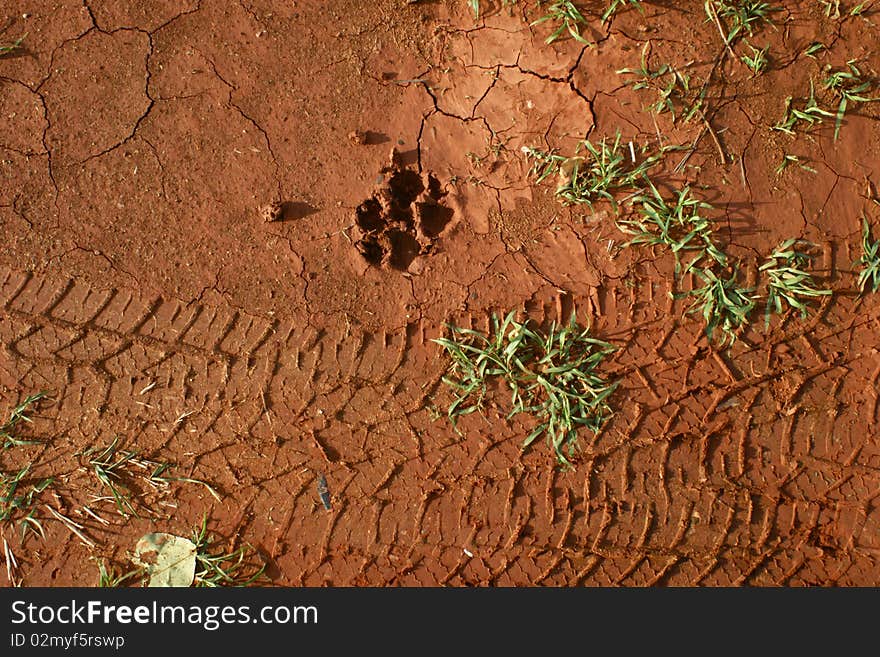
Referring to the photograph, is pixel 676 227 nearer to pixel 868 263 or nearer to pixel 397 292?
pixel 868 263

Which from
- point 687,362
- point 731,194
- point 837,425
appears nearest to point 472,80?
point 731,194

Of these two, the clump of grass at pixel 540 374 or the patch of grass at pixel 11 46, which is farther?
the patch of grass at pixel 11 46

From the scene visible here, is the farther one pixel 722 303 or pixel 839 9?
pixel 839 9

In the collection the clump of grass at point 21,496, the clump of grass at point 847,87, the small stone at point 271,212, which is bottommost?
the clump of grass at point 21,496

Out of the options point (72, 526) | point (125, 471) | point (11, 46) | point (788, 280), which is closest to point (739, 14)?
point (788, 280)

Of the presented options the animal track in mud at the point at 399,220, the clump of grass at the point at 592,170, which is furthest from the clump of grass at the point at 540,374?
the clump of grass at the point at 592,170

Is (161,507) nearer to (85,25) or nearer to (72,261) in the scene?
(72,261)

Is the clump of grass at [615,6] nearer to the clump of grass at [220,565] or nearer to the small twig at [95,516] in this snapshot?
the clump of grass at [220,565]
